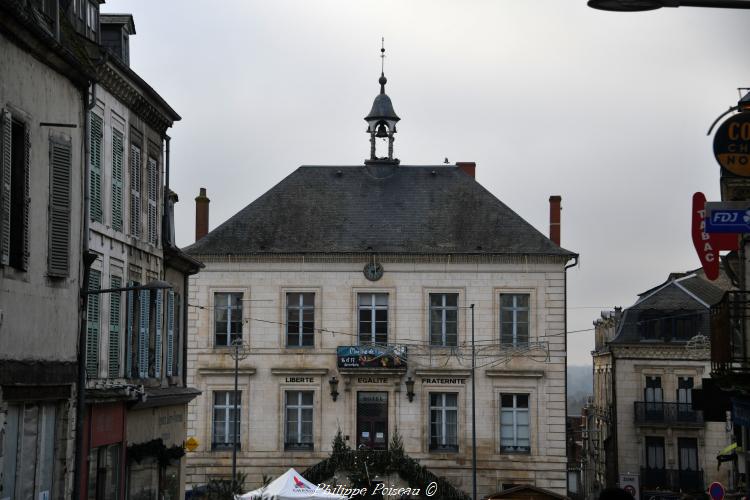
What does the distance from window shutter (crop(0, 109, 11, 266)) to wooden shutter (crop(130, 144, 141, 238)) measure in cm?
973

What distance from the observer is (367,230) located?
5294 centimetres

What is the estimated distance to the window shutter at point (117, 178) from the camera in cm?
2831

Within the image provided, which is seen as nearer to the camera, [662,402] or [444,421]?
[444,421]

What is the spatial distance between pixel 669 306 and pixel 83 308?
42.1 m

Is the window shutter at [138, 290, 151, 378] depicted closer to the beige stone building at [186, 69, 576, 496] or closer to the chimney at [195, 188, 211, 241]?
the beige stone building at [186, 69, 576, 496]

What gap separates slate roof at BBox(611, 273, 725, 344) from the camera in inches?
2430

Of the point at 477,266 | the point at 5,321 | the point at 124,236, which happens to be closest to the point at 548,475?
the point at 477,266

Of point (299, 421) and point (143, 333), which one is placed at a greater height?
point (143, 333)

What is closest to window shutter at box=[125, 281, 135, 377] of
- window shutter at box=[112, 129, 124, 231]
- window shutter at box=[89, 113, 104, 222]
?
window shutter at box=[112, 129, 124, 231]

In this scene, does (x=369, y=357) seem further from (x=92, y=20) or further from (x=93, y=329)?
(x=92, y=20)

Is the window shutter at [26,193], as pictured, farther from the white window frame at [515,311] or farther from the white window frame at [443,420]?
the white window frame at [515,311]

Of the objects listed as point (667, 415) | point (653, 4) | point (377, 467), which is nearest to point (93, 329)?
point (653, 4)

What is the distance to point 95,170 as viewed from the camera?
26.6m

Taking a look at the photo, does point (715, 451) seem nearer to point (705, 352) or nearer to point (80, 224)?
point (705, 352)
